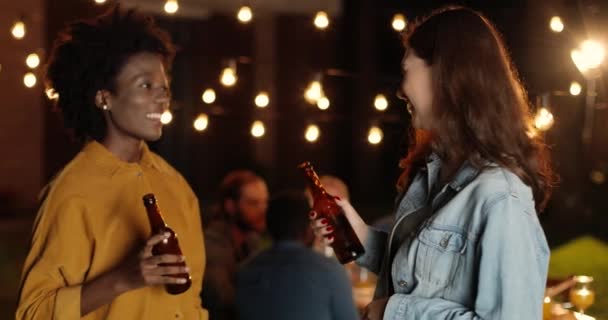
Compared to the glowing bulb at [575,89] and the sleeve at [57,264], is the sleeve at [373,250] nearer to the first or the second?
the sleeve at [57,264]

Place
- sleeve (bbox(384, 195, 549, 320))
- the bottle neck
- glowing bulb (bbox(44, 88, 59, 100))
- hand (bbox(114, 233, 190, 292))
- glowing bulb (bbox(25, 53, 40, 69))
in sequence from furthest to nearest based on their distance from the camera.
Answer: glowing bulb (bbox(25, 53, 40, 69)) < glowing bulb (bbox(44, 88, 59, 100)) < the bottle neck < hand (bbox(114, 233, 190, 292)) < sleeve (bbox(384, 195, 549, 320))

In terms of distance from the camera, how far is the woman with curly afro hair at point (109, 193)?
2.44 m

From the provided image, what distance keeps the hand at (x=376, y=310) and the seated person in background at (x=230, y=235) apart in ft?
8.29

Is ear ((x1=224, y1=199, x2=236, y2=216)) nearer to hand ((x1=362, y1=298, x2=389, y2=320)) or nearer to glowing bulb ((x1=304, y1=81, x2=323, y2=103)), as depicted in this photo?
glowing bulb ((x1=304, y1=81, x2=323, y2=103))

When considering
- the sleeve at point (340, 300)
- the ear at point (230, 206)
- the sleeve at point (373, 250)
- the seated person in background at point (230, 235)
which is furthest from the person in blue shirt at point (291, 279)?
the sleeve at point (373, 250)

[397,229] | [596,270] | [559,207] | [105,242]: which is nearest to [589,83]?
[596,270]

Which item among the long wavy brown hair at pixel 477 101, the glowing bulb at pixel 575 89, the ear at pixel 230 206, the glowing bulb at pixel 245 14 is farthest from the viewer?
the ear at pixel 230 206

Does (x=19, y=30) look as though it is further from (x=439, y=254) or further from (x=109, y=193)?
(x=439, y=254)

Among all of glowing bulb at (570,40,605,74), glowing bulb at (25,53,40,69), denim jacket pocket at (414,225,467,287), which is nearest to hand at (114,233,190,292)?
denim jacket pocket at (414,225,467,287)

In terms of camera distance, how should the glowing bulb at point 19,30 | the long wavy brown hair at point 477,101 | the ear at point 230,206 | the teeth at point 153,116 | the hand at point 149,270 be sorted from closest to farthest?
the long wavy brown hair at point 477,101 < the hand at point 149,270 < the teeth at point 153,116 < the glowing bulb at point 19,30 < the ear at point 230,206

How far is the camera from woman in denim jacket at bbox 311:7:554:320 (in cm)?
192

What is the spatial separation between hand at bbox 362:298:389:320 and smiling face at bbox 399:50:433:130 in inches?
14.9

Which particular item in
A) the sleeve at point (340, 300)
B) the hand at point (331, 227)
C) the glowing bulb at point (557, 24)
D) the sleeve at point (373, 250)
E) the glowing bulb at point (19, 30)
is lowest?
the sleeve at point (340, 300)

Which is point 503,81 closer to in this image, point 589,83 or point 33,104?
point 589,83
